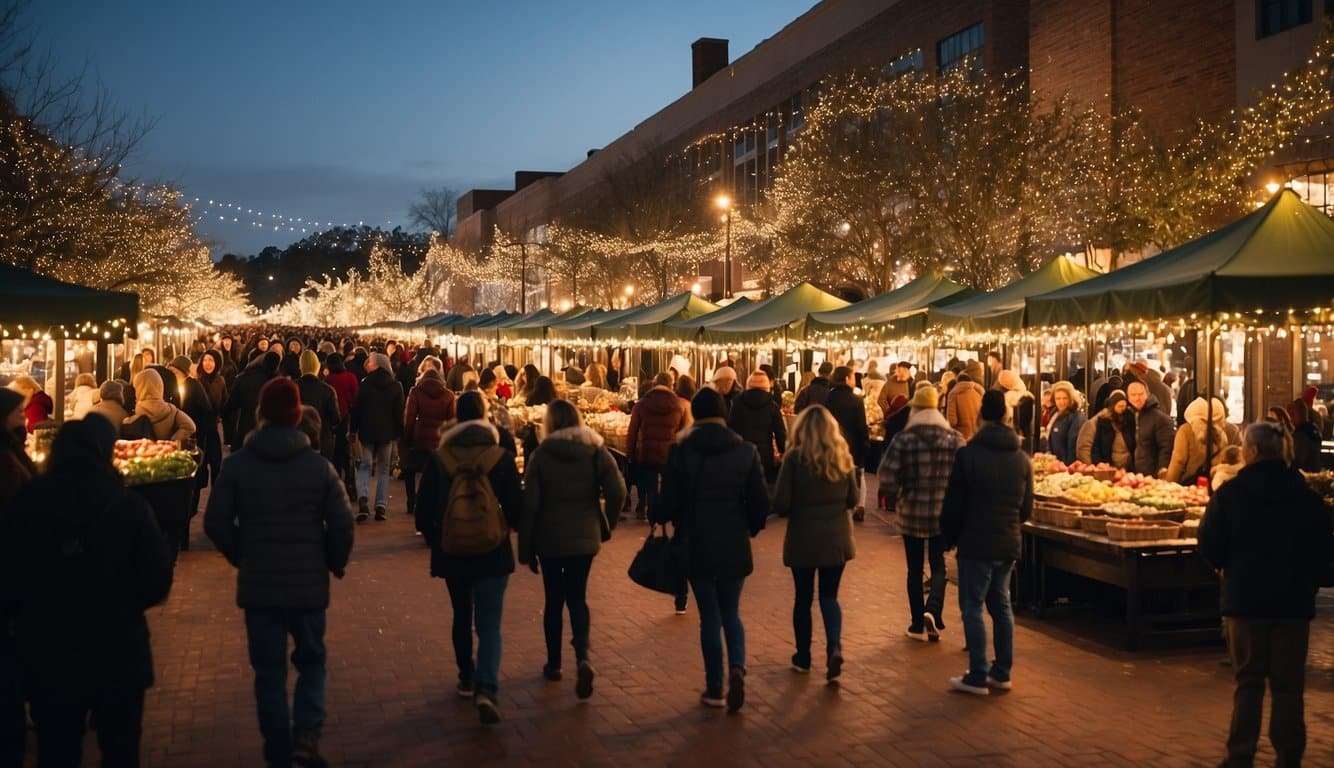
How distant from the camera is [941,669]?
27.9 feet

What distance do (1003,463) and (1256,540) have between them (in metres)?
1.82

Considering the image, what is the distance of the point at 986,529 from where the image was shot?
7895 millimetres

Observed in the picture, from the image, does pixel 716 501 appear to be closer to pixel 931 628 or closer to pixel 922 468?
pixel 922 468

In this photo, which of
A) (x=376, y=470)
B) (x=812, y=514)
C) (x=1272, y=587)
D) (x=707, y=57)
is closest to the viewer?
(x=1272, y=587)

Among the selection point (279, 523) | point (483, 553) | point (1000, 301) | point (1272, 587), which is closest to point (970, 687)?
point (1272, 587)

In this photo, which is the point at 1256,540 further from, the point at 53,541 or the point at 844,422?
the point at 844,422

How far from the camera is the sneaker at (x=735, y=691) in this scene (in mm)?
7379

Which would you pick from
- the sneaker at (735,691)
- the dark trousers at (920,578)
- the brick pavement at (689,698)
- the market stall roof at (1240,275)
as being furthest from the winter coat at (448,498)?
the market stall roof at (1240,275)

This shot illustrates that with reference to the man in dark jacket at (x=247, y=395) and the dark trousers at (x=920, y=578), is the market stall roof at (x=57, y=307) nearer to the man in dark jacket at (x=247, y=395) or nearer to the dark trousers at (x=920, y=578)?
the man in dark jacket at (x=247, y=395)

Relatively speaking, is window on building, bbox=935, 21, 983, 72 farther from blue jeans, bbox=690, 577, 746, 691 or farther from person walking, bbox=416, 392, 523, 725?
person walking, bbox=416, 392, 523, 725

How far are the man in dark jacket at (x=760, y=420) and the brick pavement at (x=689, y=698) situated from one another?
89.6 inches

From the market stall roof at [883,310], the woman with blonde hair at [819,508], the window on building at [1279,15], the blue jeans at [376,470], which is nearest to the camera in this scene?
the woman with blonde hair at [819,508]

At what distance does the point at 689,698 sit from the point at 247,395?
9377mm

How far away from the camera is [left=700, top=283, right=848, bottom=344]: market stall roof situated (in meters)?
20.5
